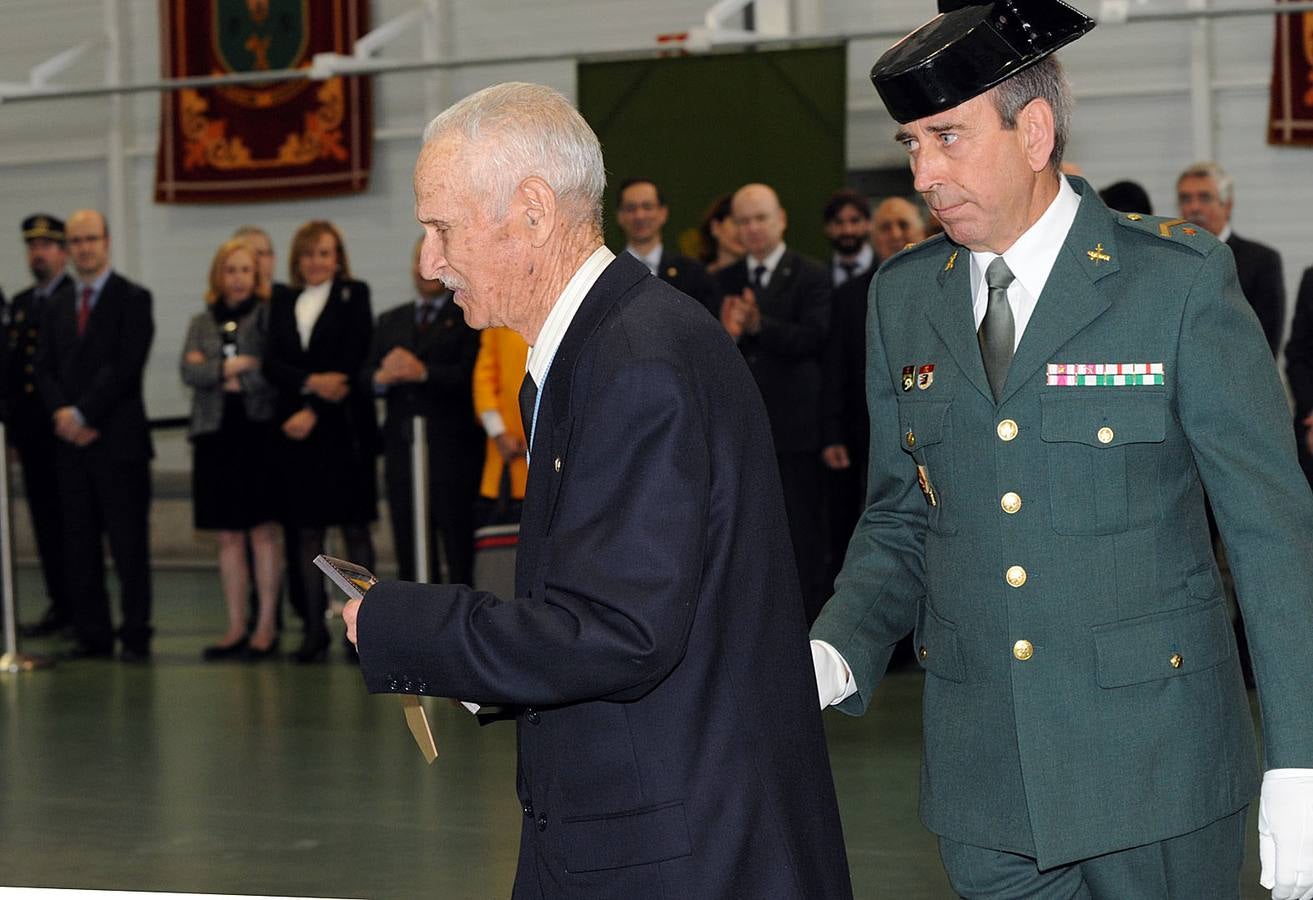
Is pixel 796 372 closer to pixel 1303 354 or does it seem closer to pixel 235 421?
pixel 1303 354

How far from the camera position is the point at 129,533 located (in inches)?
280

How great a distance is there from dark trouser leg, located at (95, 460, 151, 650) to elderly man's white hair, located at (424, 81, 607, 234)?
5.76m

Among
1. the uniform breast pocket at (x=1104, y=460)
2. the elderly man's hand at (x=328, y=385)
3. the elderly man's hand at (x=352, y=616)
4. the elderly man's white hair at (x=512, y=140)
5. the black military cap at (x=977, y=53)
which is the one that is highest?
the black military cap at (x=977, y=53)

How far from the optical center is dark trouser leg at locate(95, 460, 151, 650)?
7090 millimetres

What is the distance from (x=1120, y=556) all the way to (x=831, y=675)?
35 centimetres

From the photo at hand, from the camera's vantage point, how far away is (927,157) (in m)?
1.95

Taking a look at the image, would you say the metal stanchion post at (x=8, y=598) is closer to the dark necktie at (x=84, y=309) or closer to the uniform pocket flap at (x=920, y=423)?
the dark necktie at (x=84, y=309)

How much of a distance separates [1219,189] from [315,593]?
3.56 m

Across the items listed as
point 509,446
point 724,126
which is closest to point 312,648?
point 509,446

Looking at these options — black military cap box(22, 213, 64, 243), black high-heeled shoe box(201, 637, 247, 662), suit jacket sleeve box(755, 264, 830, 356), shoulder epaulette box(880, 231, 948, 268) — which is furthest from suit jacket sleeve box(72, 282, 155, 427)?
shoulder epaulette box(880, 231, 948, 268)

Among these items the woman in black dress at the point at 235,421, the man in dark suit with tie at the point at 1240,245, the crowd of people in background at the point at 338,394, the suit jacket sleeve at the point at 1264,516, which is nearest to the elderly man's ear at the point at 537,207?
the suit jacket sleeve at the point at 1264,516

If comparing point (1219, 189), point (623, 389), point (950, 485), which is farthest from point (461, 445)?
point (623, 389)

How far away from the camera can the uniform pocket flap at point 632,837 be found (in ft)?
5.17

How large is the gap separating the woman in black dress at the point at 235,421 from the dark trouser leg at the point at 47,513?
113 cm
